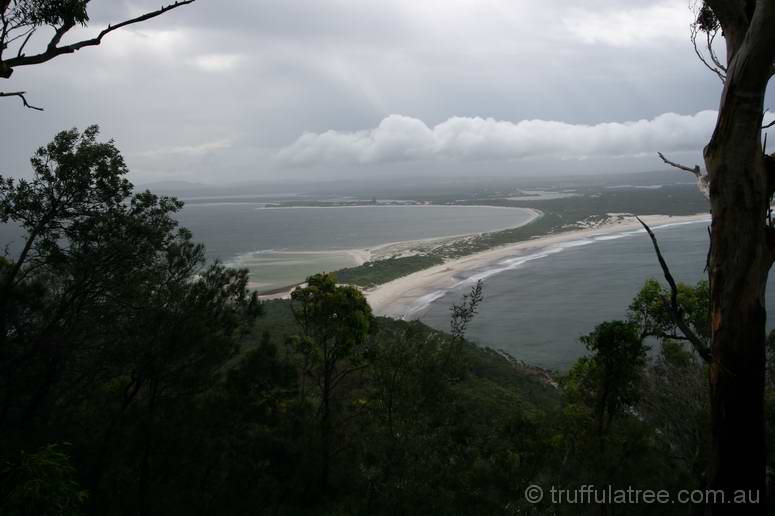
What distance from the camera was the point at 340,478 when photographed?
976 centimetres

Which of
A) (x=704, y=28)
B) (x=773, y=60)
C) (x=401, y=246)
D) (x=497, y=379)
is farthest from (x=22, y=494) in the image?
(x=401, y=246)

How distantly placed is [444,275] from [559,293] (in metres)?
12.3

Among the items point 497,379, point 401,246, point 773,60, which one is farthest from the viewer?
point 401,246

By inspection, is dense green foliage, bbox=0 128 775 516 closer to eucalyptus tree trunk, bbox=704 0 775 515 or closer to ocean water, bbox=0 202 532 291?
eucalyptus tree trunk, bbox=704 0 775 515

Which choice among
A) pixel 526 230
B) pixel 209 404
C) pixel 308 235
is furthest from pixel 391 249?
pixel 209 404

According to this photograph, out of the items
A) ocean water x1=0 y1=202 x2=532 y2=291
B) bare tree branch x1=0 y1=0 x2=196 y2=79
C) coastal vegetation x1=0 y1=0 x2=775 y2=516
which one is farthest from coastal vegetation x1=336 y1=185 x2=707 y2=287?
bare tree branch x1=0 y1=0 x2=196 y2=79

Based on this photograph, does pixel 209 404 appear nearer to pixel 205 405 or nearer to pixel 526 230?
pixel 205 405

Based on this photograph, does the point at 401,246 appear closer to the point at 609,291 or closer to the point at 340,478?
the point at 609,291

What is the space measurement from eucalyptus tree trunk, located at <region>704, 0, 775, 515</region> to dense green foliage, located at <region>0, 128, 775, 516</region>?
14.7 feet

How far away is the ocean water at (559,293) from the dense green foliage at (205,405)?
14.3m

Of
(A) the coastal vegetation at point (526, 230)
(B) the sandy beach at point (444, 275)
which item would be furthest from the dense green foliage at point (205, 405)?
(A) the coastal vegetation at point (526, 230)

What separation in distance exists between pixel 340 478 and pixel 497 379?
1339cm

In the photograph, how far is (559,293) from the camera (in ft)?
134

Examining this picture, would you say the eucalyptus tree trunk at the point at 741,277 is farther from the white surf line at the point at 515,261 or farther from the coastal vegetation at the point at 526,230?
the coastal vegetation at the point at 526,230
